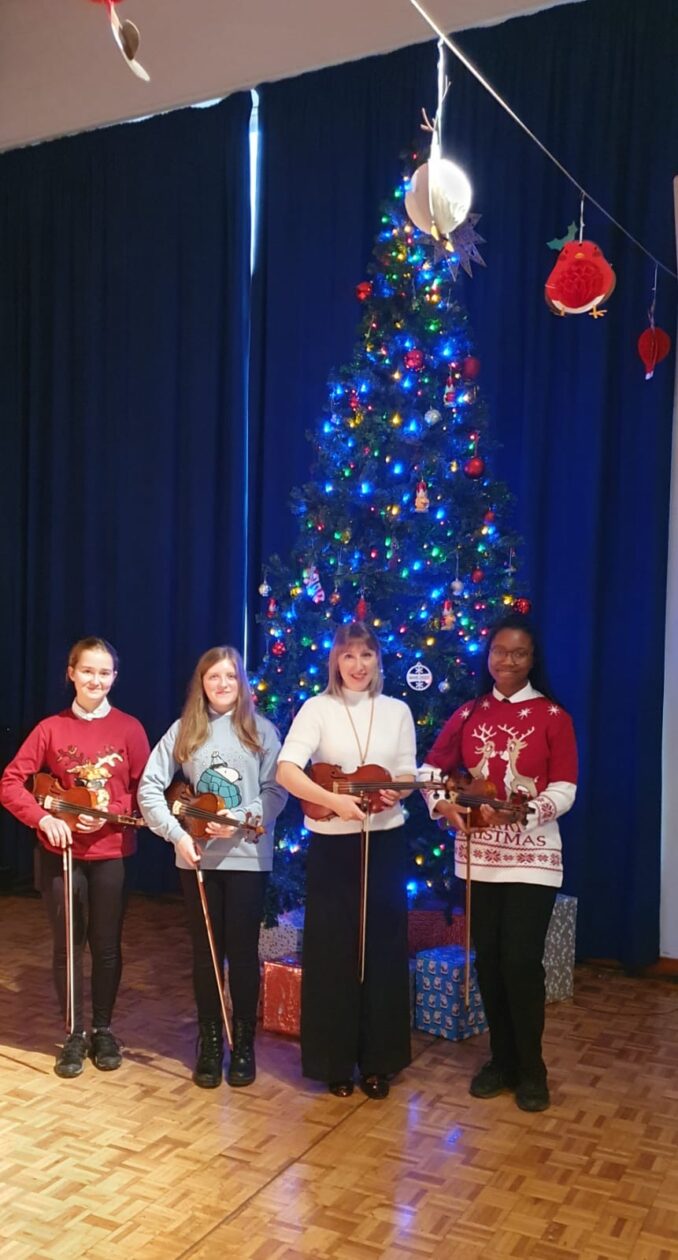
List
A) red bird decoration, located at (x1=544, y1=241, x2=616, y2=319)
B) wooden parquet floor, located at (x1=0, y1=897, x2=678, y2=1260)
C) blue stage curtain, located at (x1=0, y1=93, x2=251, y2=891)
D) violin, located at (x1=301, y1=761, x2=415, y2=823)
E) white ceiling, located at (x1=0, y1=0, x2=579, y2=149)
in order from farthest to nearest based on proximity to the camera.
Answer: blue stage curtain, located at (x1=0, y1=93, x2=251, y2=891) → white ceiling, located at (x1=0, y1=0, x2=579, y2=149) → red bird decoration, located at (x1=544, y1=241, x2=616, y2=319) → violin, located at (x1=301, y1=761, x2=415, y2=823) → wooden parquet floor, located at (x1=0, y1=897, x2=678, y2=1260)

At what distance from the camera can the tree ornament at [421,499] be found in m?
4.14

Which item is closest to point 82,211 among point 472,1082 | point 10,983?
point 10,983

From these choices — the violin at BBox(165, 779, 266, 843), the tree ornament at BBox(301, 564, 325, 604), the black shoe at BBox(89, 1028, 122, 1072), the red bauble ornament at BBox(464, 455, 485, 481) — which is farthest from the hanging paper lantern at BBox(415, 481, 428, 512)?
the black shoe at BBox(89, 1028, 122, 1072)

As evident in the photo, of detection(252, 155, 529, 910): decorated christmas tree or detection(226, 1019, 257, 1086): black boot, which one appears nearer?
detection(226, 1019, 257, 1086): black boot

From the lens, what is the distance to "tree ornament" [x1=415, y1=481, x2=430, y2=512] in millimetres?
4141

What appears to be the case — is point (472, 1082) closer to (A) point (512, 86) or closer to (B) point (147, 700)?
(B) point (147, 700)

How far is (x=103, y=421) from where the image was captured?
610cm

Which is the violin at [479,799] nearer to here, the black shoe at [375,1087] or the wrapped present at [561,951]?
the black shoe at [375,1087]

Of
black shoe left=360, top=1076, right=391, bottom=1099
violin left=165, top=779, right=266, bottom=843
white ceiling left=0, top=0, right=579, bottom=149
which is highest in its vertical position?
white ceiling left=0, top=0, right=579, bottom=149

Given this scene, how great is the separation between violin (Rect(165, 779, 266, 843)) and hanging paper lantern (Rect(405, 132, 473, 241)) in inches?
67.9

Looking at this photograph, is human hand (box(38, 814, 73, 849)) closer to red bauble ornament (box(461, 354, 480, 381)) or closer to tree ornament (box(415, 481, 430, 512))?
tree ornament (box(415, 481, 430, 512))

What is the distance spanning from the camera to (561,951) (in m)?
4.38

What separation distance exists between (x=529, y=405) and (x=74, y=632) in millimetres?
2763

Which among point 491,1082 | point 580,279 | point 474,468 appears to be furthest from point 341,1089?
point 580,279
